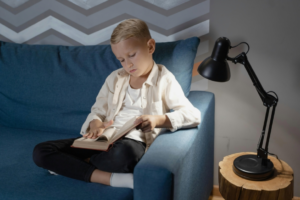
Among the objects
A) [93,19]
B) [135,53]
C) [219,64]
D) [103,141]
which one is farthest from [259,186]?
[93,19]

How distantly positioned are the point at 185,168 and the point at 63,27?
128cm

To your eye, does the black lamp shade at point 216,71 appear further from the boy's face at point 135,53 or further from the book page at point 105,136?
the book page at point 105,136

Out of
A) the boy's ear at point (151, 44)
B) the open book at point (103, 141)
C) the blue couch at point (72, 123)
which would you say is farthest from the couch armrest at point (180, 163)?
the boy's ear at point (151, 44)

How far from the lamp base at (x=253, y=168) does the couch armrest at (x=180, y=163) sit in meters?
0.17

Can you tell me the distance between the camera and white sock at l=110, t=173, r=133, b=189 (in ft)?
3.59

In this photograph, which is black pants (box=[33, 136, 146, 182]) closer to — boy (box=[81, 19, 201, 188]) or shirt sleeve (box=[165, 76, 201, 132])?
boy (box=[81, 19, 201, 188])

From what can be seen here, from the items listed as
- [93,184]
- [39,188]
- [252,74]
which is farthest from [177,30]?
[39,188]

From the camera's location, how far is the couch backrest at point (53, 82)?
1.56 m

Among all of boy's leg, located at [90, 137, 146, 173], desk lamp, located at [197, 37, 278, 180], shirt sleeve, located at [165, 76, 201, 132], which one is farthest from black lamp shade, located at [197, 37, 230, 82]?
boy's leg, located at [90, 137, 146, 173]

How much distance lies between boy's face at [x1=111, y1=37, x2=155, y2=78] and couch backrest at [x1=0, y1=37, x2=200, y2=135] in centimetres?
19

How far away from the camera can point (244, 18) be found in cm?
148

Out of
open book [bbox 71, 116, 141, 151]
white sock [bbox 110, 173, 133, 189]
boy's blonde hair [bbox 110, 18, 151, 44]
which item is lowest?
white sock [bbox 110, 173, 133, 189]

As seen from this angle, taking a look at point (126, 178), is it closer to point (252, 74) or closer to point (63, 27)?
point (252, 74)

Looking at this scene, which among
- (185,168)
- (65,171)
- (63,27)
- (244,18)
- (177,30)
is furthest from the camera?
(63,27)
